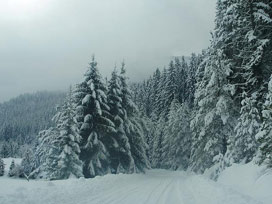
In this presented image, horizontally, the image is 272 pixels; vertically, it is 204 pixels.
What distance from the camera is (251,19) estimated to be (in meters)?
18.8

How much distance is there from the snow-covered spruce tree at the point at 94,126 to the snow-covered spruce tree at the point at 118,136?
1.26 m

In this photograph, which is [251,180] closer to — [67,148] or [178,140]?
[67,148]

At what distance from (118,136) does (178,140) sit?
80.2 feet

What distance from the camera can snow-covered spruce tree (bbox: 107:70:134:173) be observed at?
1293 inches

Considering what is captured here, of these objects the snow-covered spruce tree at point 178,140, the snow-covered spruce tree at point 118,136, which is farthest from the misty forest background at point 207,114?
the snow-covered spruce tree at point 178,140

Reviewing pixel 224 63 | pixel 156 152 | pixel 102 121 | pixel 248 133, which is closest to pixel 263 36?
pixel 224 63

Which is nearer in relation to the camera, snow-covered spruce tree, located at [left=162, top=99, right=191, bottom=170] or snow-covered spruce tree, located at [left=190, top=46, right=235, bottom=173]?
snow-covered spruce tree, located at [left=190, top=46, right=235, bottom=173]

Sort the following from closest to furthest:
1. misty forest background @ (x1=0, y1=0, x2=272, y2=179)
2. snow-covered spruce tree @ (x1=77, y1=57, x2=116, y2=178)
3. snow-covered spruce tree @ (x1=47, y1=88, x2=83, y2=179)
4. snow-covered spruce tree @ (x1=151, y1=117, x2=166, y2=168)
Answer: misty forest background @ (x1=0, y1=0, x2=272, y2=179), snow-covered spruce tree @ (x1=47, y1=88, x2=83, y2=179), snow-covered spruce tree @ (x1=77, y1=57, x2=116, y2=178), snow-covered spruce tree @ (x1=151, y1=117, x2=166, y2=168)

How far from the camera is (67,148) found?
27.2 metres

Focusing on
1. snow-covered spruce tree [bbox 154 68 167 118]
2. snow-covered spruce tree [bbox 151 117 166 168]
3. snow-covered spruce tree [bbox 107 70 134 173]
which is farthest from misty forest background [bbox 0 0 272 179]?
snow-covered spruce tree [bbox 154 68 167 118]

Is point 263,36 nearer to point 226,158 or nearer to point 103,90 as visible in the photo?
point 226,158

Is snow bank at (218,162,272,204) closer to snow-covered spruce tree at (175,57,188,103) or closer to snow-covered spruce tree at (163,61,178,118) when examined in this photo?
snow-covered spruce tree at (163,61,178,118)

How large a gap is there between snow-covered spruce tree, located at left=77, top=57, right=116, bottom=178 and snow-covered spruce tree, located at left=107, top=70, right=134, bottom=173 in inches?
49.8

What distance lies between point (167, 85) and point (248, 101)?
2471 inches
